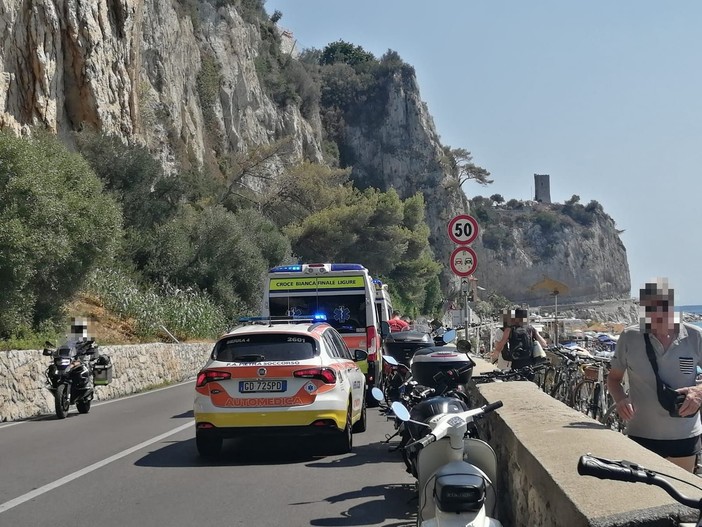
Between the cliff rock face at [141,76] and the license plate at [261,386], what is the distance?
77.2 ft

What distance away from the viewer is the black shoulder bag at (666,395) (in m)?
5.76

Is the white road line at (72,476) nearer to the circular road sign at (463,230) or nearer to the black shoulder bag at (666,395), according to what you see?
the black shoulder bag at (666,395)

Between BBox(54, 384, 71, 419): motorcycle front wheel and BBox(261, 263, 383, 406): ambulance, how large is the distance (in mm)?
3826

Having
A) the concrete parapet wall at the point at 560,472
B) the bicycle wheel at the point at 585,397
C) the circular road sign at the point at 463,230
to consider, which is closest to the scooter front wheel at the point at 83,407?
the circular road sign at the point at 463,230

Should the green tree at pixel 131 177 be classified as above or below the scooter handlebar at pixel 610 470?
above

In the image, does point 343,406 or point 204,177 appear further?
point 204,177

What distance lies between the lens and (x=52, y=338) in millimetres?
22406

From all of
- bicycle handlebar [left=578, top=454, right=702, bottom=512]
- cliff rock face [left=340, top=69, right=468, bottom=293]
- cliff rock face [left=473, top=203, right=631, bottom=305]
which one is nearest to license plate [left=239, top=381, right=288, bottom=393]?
bicycle handlebar [left=578, top=454, right=702, bottom=512]

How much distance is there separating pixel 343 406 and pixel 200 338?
82.0 feet

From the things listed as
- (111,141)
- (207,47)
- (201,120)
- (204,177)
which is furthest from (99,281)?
(207,47)

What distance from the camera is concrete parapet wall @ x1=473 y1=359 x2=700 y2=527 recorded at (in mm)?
3832

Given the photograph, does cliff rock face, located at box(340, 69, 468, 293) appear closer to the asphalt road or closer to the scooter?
the asphalt road

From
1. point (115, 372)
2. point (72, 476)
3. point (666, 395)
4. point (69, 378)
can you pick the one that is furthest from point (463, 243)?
point (115, 372)

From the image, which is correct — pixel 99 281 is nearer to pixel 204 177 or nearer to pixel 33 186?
pixel 33 186
